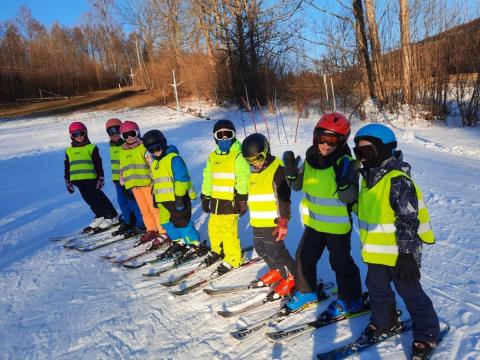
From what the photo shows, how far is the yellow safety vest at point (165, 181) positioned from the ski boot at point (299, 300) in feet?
6.15

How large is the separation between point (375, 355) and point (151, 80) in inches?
1469

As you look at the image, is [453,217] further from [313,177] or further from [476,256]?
[313,177]

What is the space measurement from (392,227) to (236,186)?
6.09 ft

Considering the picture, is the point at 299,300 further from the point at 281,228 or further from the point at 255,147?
the point at 255,147

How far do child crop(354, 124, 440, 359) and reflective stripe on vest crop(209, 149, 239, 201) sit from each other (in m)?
1.64

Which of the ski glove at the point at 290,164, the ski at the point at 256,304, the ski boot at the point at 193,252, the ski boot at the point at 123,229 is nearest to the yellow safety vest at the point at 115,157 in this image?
the ski boot at the point at 123,229

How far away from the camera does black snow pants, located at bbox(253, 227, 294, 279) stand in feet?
11.2

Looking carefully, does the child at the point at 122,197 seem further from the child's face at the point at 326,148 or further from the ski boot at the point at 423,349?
the ski boot at the point at 423,349

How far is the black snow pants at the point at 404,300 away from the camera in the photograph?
2367mm

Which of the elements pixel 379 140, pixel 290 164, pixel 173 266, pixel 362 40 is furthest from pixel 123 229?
pixel 362 40

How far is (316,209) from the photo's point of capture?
2916 millimetres

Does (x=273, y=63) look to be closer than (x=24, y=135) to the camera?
No

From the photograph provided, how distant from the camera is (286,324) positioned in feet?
10.0

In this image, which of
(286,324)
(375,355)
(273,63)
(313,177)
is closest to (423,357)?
(375,355)
